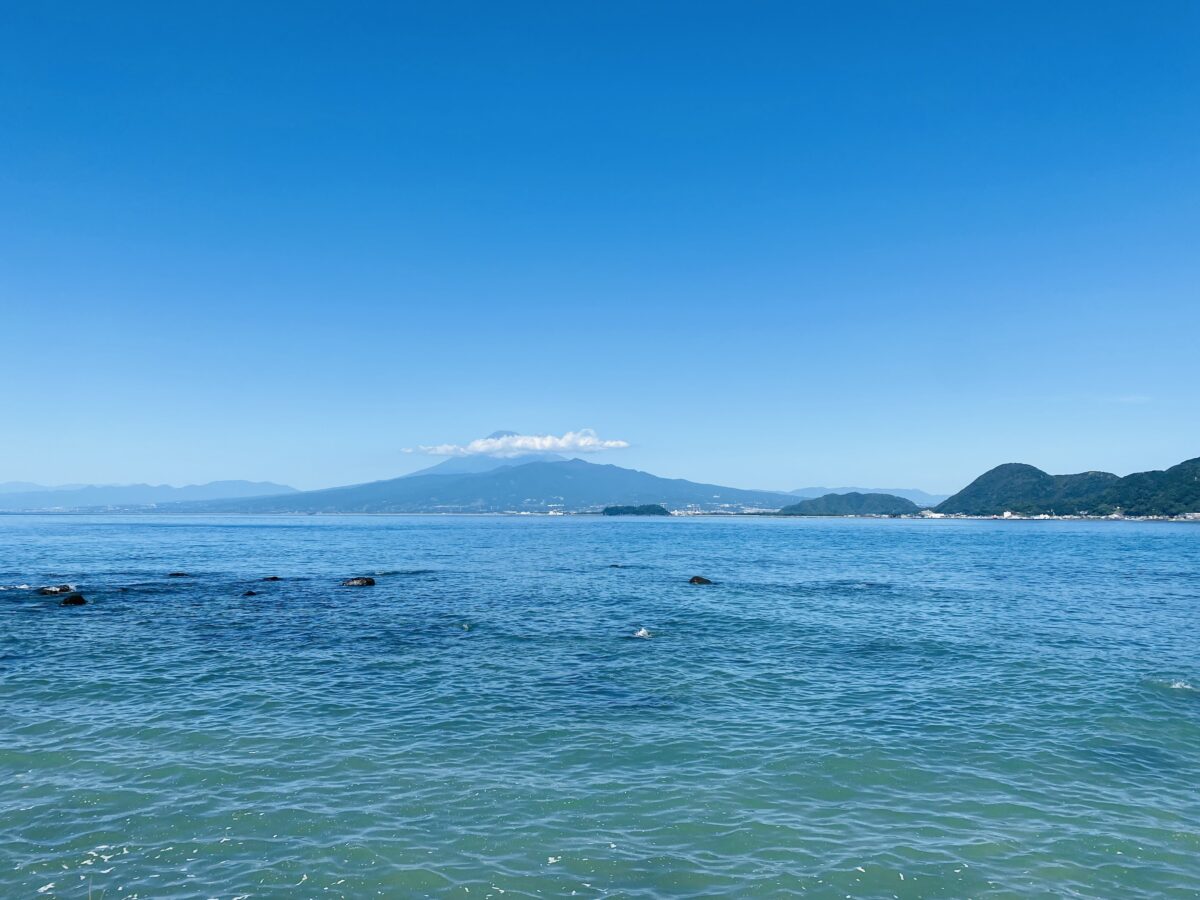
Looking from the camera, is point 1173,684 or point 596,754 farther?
point 1173,684

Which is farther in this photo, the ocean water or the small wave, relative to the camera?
the small wave

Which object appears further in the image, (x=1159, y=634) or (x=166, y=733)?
(x=1159, y=634)

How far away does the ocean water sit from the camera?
13.2 metres

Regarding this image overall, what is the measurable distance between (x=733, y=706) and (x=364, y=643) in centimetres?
1967

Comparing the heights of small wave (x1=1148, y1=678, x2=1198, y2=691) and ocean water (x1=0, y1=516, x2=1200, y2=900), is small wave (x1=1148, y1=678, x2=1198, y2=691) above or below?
above

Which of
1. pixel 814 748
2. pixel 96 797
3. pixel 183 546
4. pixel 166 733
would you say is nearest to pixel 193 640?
pixel 166 733

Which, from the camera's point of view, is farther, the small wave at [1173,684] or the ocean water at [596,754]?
the small wave at [1173,684]

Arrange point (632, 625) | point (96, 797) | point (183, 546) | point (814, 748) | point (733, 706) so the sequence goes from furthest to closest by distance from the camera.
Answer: point (183, 546) → point (632, 625) → point (733, 706) → point (814, 748) → point (96, 797)

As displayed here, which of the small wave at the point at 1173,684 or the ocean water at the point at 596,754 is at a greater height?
the small wave at the point at 1173,684

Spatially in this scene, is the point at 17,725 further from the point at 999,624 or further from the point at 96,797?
the point at 999,624

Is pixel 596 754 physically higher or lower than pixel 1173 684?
lower

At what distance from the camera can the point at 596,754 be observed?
19016 millimetres

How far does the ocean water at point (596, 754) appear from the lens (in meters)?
13.2

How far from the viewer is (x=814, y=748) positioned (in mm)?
19453
